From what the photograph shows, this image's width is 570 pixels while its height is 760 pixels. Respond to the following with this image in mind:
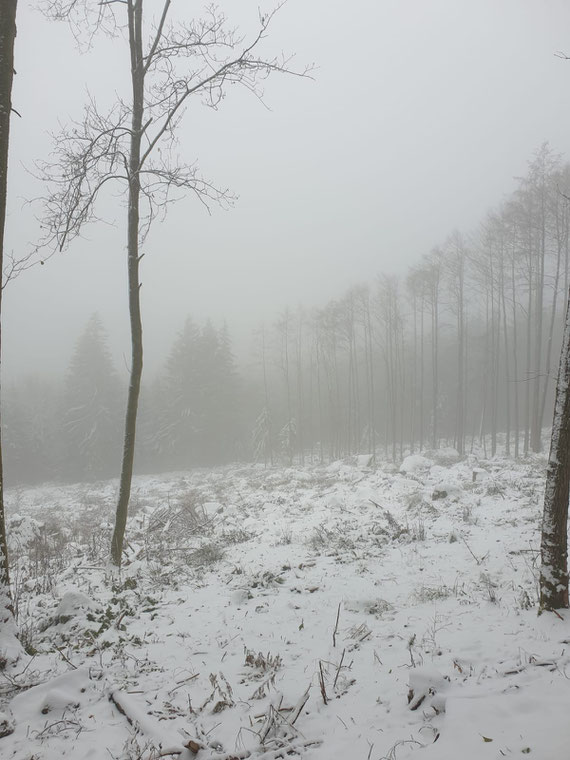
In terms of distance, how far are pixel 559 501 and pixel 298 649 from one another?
306 cm

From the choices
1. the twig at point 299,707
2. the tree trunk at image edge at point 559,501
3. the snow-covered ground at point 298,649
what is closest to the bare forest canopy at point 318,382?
the snow-covered ground at point 298,649

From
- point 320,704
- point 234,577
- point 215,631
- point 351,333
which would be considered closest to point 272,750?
point 320,704

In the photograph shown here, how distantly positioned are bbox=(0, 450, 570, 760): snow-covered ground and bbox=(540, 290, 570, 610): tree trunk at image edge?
265 mm

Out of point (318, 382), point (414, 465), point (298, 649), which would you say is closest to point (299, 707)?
point (298, 649)

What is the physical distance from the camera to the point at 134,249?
680 centimetres

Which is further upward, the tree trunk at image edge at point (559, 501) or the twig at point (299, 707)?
the tree trunk at image edge at point (559, 501)

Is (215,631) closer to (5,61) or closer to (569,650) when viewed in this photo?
(569,650)

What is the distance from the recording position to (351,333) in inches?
1324

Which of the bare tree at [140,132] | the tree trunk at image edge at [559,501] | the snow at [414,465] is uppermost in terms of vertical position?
the bare tree at [140,132]

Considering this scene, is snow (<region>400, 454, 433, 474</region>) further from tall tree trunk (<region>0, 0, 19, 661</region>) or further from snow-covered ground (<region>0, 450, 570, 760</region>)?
tall tree trunk (<region>0, 0, 19, 661</region>)

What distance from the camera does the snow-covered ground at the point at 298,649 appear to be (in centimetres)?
253

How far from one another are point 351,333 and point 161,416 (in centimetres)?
2227

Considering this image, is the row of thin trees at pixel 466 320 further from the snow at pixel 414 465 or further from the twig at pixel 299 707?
the snow at pixel 414 465

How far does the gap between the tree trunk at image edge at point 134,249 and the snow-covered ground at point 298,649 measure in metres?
1.05
